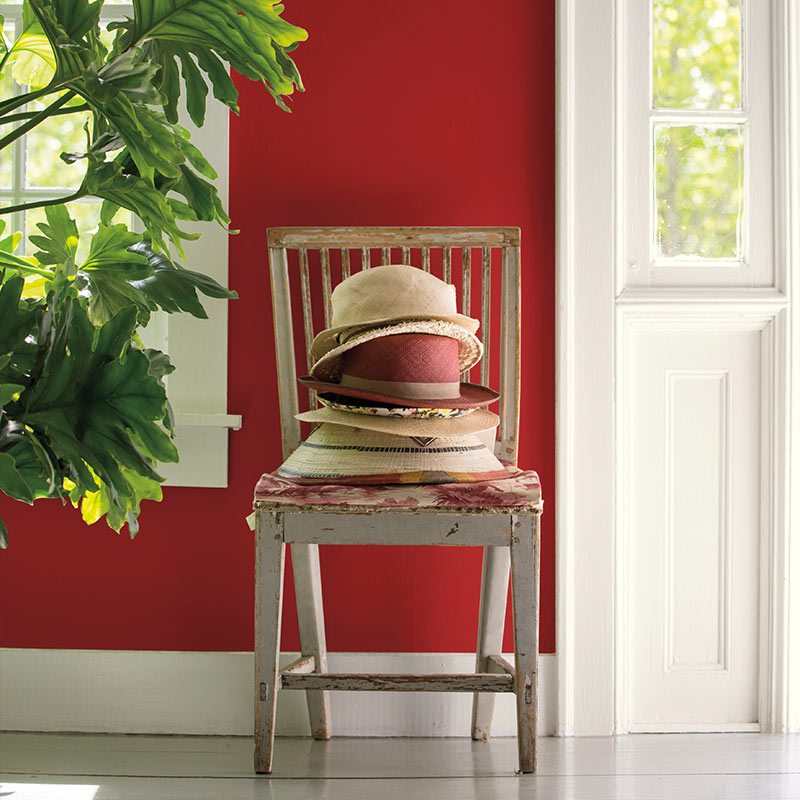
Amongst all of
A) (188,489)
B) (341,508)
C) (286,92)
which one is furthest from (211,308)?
(286,92)

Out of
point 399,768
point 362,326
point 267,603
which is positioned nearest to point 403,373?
point 362,326

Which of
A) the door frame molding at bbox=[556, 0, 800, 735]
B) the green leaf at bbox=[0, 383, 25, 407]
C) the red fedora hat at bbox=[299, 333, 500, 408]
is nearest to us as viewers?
the green leaf at bbox=[0, 383, 25, 407]

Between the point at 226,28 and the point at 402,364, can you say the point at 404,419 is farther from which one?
the point at 226,28

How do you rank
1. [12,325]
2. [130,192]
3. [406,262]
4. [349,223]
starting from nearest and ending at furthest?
[12,325] < [130,192] < [406,262] < [349,223]

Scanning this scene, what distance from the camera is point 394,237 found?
1.83m

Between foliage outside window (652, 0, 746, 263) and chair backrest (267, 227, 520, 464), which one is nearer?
chair backrest (267, 227, 520, 464)

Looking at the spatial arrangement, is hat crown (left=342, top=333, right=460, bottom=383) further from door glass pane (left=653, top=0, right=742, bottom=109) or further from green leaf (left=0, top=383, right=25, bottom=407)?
door glass pane (left=653, top=0, right=742, bottom=109)

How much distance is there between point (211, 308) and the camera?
1965 mm

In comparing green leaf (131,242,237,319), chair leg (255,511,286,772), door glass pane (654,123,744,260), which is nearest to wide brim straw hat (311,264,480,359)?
green leaf (131,242,237,319)

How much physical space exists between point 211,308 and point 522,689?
3.33 feet

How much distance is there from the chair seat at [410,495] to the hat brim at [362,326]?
11.2 inches

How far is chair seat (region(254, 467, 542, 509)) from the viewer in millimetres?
1471

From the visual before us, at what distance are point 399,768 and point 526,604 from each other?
0.48 m

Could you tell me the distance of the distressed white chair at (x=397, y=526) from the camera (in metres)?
1.49
